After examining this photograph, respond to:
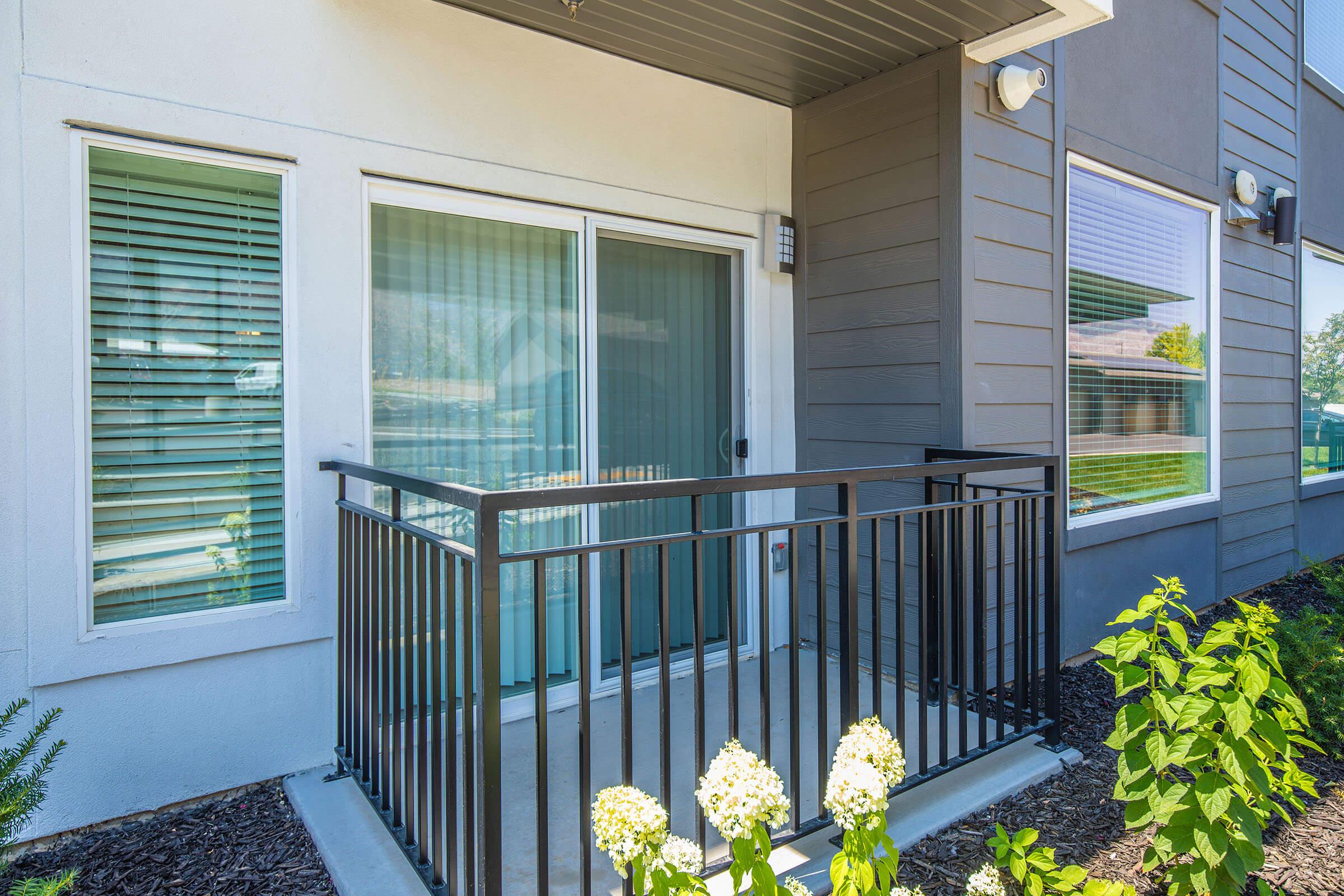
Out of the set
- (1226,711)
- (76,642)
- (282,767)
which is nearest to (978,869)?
(1226,711)

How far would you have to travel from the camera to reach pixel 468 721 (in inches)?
61.0

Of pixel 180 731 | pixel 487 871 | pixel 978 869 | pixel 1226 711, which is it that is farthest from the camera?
pixel 180 731

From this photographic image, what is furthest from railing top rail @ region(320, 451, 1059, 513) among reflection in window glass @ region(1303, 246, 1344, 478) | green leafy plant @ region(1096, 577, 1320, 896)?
reflection in window glass @ region(1303, 246, 1344, 478)

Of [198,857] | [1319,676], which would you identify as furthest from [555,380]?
[1319,676]

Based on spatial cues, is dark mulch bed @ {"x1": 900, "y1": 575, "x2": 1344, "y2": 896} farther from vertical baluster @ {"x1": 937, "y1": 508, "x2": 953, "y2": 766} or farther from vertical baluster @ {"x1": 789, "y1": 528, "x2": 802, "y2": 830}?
vertical baluster @ {"x1": 789, "y1": 528, "x2": 802, "y2": 830}

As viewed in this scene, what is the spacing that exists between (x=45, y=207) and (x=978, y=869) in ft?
9.85

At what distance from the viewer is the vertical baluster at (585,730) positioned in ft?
5.16

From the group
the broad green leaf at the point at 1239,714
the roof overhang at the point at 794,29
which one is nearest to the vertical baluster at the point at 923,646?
the broad green leaf at the point at 1239,714

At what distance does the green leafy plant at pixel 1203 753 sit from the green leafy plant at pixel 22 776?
7.60 feet

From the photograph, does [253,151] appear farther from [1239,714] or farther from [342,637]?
[1239,714]

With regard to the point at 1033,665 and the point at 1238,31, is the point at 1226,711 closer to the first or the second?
the point at 1033,665

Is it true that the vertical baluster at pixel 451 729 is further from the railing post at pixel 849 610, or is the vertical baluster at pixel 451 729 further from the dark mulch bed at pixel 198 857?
the railing post at pixel 849 610

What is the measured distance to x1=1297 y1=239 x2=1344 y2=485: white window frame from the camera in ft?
17.4

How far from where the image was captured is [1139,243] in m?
4.04
